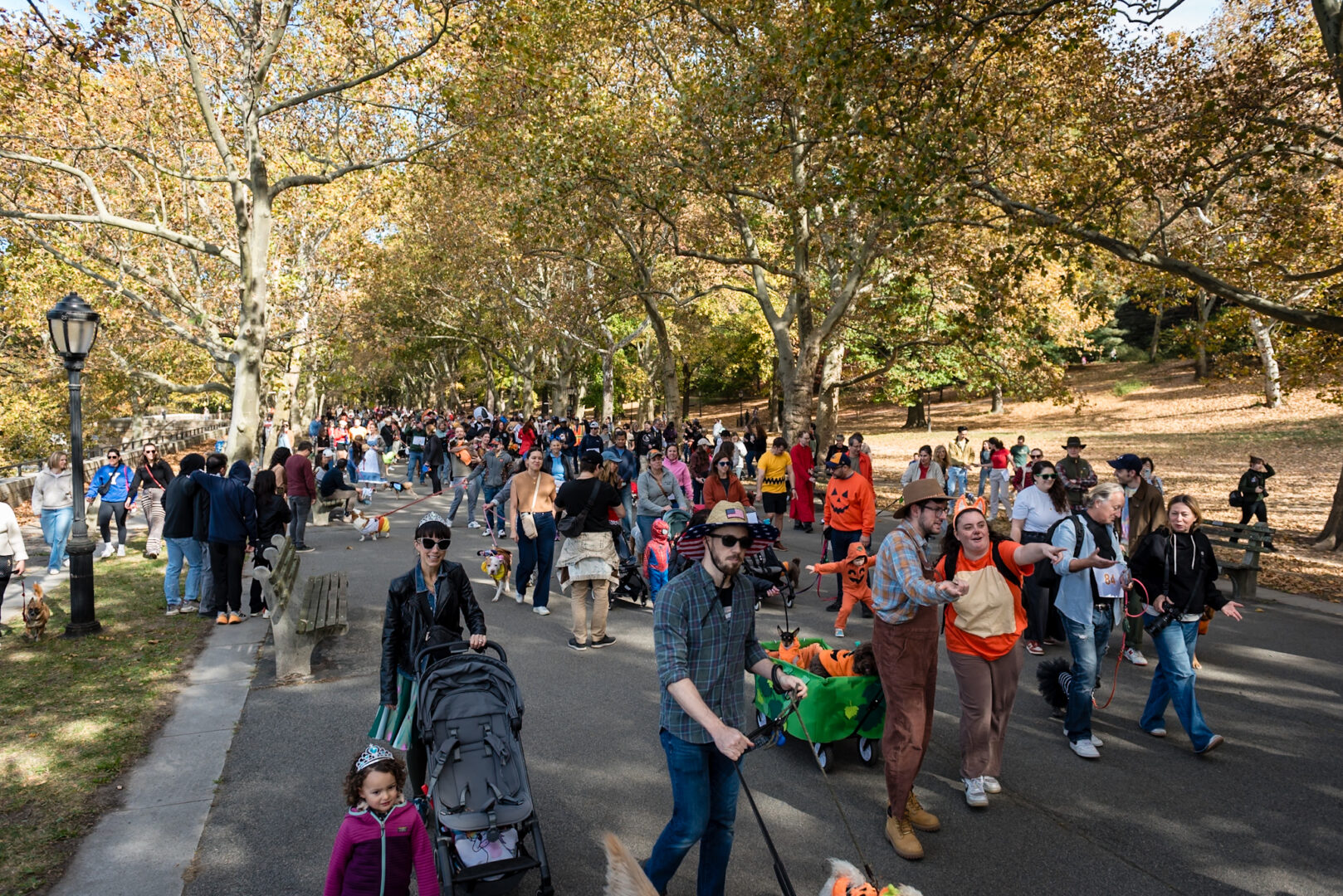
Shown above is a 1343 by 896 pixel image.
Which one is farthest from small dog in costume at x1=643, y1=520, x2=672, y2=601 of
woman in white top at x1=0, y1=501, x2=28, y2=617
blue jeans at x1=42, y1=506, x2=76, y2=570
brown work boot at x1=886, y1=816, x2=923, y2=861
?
blue jeans at x1=42, y1=506, x2=76, y2=570

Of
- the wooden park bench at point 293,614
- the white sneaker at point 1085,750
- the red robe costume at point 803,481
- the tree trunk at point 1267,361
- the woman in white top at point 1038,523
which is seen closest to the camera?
the white sneaker at point 1085,750

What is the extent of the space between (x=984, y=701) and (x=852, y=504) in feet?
16.7

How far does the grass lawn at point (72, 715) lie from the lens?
4.89 m

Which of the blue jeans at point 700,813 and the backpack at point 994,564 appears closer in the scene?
the blue jeans at point 700,813

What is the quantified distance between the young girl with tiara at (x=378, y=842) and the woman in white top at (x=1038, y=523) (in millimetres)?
5863

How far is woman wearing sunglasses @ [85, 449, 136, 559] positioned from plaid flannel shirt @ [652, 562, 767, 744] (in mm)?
12671

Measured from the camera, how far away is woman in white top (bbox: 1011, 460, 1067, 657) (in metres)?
8.14

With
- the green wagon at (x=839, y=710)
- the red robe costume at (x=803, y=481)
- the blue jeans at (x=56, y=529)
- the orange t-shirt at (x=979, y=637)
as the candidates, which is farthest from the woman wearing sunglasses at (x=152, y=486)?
the orange t-shirt at (x=979, y=637)

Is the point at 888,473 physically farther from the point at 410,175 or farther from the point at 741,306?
the point at 410,175

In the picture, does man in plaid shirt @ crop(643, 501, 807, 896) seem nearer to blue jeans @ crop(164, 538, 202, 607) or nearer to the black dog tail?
the black dog tail

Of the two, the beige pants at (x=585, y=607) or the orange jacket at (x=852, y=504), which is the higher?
the orange jacket at (x=852, y=504)

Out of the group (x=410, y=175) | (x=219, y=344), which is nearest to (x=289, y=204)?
(x=410, y=175)

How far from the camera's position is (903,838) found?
4.73 m

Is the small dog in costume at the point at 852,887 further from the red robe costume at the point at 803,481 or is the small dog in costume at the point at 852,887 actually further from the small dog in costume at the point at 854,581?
the red robe costume at the point at 803,481
